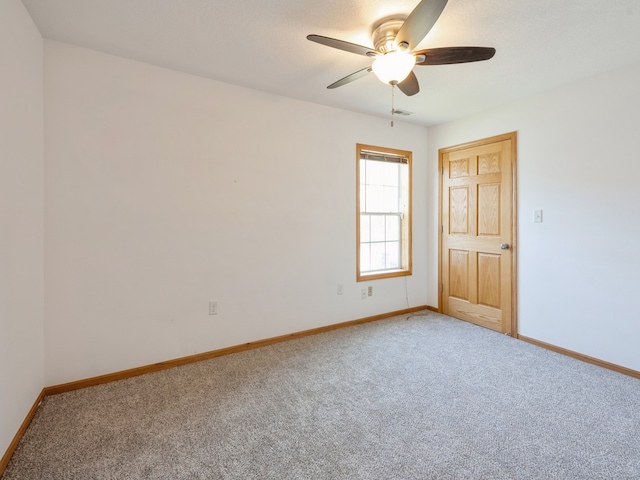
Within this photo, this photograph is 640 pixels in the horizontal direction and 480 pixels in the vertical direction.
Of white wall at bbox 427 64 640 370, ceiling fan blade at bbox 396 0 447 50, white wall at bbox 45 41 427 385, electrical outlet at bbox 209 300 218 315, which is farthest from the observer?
electrical outlet at bbox 209 300 218 315

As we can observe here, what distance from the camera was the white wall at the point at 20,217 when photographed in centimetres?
162

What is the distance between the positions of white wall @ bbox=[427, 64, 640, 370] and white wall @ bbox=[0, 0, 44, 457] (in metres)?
3.96

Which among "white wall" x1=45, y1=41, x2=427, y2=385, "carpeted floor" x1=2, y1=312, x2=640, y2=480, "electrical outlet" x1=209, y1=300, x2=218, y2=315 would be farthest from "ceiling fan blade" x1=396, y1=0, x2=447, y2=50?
"electrical outlet" x1=209, y1=300, x2=218, y2=315

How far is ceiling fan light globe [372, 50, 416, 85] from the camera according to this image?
6.02 feet

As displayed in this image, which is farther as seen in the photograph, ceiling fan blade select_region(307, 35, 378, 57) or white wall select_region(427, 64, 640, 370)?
white wall select_region(427, 64, 640, 370)

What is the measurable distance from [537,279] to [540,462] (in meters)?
1.97

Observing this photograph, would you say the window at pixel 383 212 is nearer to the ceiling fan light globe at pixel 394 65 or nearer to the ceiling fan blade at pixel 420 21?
the ceiling fan light globe at pixel 394 65

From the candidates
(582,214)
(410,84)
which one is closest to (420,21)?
(410,84)

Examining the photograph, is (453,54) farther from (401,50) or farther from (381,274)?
(381,274)

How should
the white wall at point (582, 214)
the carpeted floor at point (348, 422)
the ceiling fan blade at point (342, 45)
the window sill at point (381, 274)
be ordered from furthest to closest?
1. the window sill at point (381, 274)
2. the white wall at point (582, 214)
3. the ceiling fan blade at point (342, 45)
4. the carpeted floor at point (348, 422)

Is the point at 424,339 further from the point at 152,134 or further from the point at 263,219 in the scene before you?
the point at 152,134

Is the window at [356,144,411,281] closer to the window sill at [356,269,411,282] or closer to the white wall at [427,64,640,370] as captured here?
the window sill at [356,269,411,282]

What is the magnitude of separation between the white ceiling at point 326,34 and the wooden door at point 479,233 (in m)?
0.87

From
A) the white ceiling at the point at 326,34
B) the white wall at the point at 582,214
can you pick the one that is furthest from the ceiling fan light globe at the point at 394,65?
the white wall at the point at 582,214
